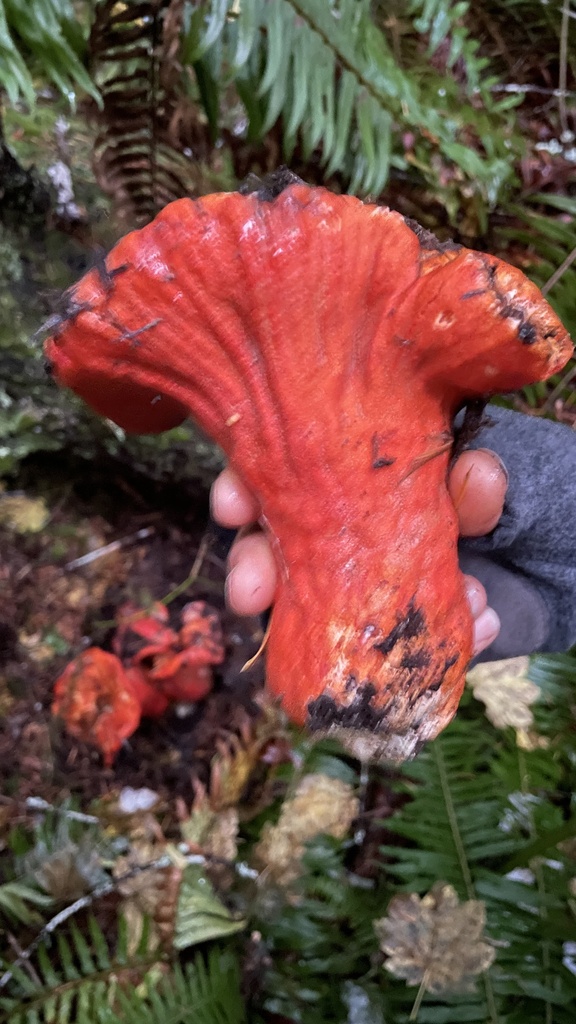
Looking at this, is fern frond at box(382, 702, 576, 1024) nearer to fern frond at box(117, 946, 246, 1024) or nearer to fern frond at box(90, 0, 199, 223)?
fern frond at box(117, 946, 246, 1024)

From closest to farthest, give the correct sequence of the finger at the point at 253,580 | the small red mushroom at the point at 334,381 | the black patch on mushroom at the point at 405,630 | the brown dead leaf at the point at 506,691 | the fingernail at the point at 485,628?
the small red mushroom at the point at 334,381 → the black patch on mushroom at the point at 405,630 → the finger at the point at 253,580 → the fingernail at the point at 485,628 → the brown dead leaf at the point at 506,691

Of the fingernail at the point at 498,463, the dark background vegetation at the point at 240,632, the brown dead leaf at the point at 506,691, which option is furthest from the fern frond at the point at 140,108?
the brown dead leaf at the point at 506,691

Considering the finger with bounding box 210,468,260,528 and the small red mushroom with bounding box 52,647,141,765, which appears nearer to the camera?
the finger with bounding box 210,468,260,528

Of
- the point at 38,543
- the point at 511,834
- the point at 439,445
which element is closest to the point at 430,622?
the point at 439,445

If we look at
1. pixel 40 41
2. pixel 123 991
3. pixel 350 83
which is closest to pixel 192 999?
pixel 123 991

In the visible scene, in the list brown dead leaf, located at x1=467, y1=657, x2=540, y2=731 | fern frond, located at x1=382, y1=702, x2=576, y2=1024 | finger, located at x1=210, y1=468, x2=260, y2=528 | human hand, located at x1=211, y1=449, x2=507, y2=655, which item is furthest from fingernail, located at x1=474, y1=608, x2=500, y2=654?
brown dead leaf, located at x1=467, y1=657, x2=540, y2=731

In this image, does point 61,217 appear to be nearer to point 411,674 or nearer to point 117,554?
point 117,554

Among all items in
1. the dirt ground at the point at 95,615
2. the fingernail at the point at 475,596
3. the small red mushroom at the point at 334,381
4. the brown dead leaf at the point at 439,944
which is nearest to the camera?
the small red mushroom at the point at 334,381

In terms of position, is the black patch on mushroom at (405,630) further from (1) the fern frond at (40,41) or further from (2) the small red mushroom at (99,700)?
(2) the small red mushroom at (99,700)

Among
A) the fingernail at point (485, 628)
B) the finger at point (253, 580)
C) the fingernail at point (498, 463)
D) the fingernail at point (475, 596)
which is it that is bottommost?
the fingernail at point (485, 628)
